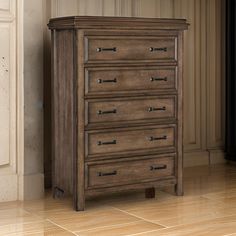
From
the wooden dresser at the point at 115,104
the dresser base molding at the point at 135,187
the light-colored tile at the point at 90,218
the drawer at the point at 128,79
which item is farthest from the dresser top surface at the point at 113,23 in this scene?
the light-colored tile at the point at 90,218

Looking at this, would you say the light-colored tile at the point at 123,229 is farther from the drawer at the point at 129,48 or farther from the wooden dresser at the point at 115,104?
the drawer at the point at 129,48

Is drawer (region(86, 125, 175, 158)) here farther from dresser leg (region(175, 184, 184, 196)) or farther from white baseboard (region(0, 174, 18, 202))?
white baseboard (region(0, 174, 18, 202))

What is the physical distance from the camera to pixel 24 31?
3857 millimetres

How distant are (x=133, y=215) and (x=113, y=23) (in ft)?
3.75

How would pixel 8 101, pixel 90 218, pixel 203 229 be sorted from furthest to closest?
1. pixel 8 101
2. pixel 90 218
3. pixel 203 229

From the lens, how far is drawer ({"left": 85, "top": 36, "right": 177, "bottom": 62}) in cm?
361

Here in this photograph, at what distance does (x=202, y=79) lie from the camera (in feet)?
16.9

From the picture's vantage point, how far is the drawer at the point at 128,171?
3682mm

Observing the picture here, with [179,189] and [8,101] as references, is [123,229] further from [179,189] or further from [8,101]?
[8,101]

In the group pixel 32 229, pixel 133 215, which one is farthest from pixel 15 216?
pixel 133 215

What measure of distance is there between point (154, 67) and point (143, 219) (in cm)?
98

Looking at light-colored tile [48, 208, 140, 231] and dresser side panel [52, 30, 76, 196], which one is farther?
dresser side panel [52, 30, 76, 196]

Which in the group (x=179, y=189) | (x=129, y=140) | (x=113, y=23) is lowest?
(x=179, y=189)

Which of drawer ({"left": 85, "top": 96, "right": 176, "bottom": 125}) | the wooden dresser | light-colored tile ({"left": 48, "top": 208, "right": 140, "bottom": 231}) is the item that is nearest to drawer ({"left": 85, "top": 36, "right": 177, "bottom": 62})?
the wooden dresser
